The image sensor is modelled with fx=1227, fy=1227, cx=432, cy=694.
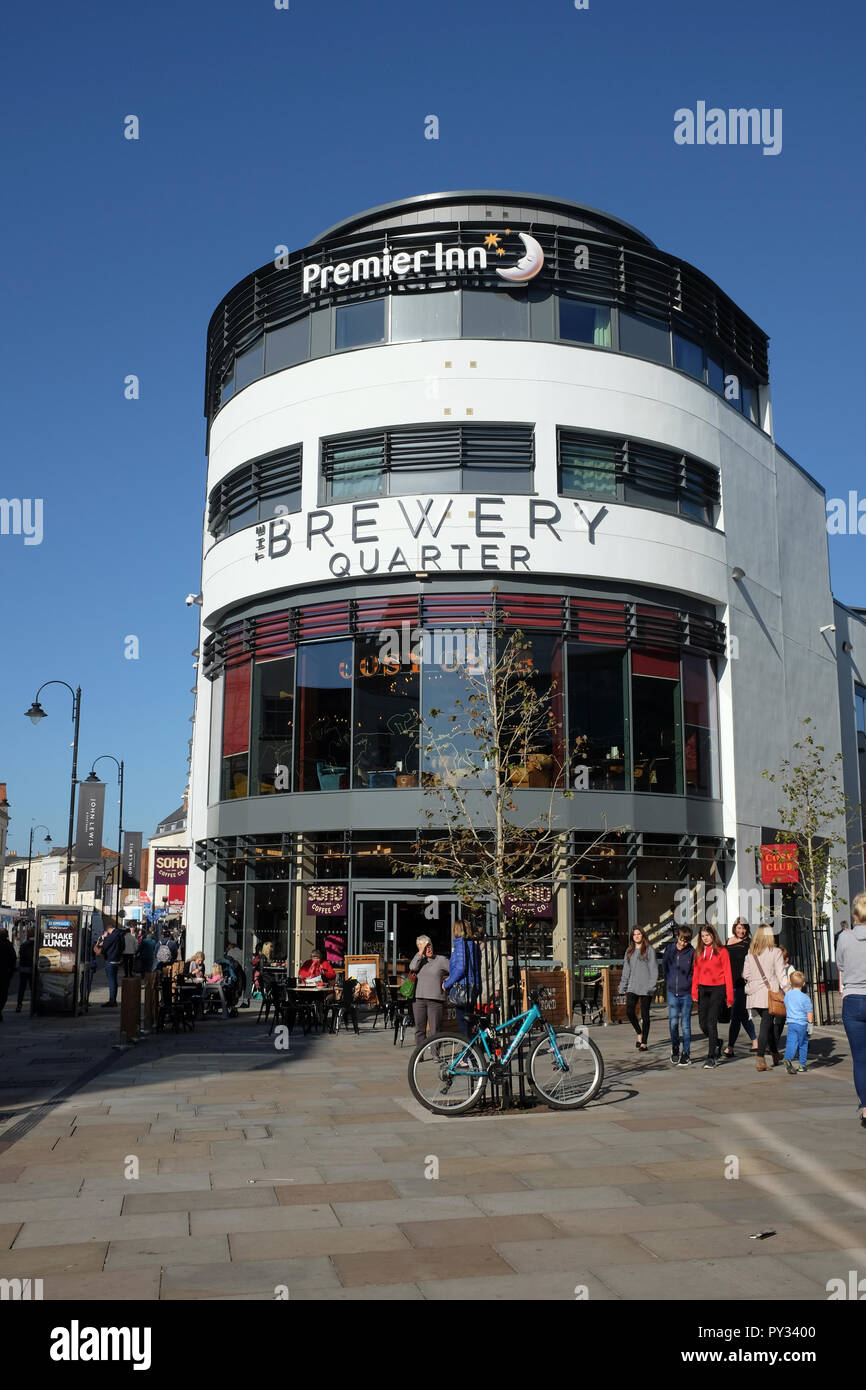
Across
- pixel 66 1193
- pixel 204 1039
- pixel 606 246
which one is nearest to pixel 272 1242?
pixel 66 1193

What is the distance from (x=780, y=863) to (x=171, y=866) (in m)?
16.8

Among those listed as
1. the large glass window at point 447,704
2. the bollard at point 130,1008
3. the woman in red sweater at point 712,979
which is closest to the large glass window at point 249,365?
the large glass window at point 447,704

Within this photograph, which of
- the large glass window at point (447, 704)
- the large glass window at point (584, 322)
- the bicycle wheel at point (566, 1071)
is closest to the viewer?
the bicycle wheel at point (566, 1071)

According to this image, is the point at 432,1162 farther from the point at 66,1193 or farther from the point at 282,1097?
the point at 282,1097

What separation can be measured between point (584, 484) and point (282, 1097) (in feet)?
54.7

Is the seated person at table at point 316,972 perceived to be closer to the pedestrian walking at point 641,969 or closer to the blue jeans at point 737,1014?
the pedestrian walking at point 641,969

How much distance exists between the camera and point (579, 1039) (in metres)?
12.1

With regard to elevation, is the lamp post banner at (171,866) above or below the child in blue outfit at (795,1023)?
above

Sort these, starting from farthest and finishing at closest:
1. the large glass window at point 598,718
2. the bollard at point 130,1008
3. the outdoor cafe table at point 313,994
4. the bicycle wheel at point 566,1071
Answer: the large glass window at point 598,718, the outdoor cafe table at point 313,994, the bollard at point 130,1008, the bicycle wheel at point 566,1071

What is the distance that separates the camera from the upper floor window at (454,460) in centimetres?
2602

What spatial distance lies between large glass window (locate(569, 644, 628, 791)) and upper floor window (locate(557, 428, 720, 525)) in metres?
3.60

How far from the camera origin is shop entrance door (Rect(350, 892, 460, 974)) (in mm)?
25484

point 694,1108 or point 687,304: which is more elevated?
point 687,304

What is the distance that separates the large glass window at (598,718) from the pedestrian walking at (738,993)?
7734 millimetres
